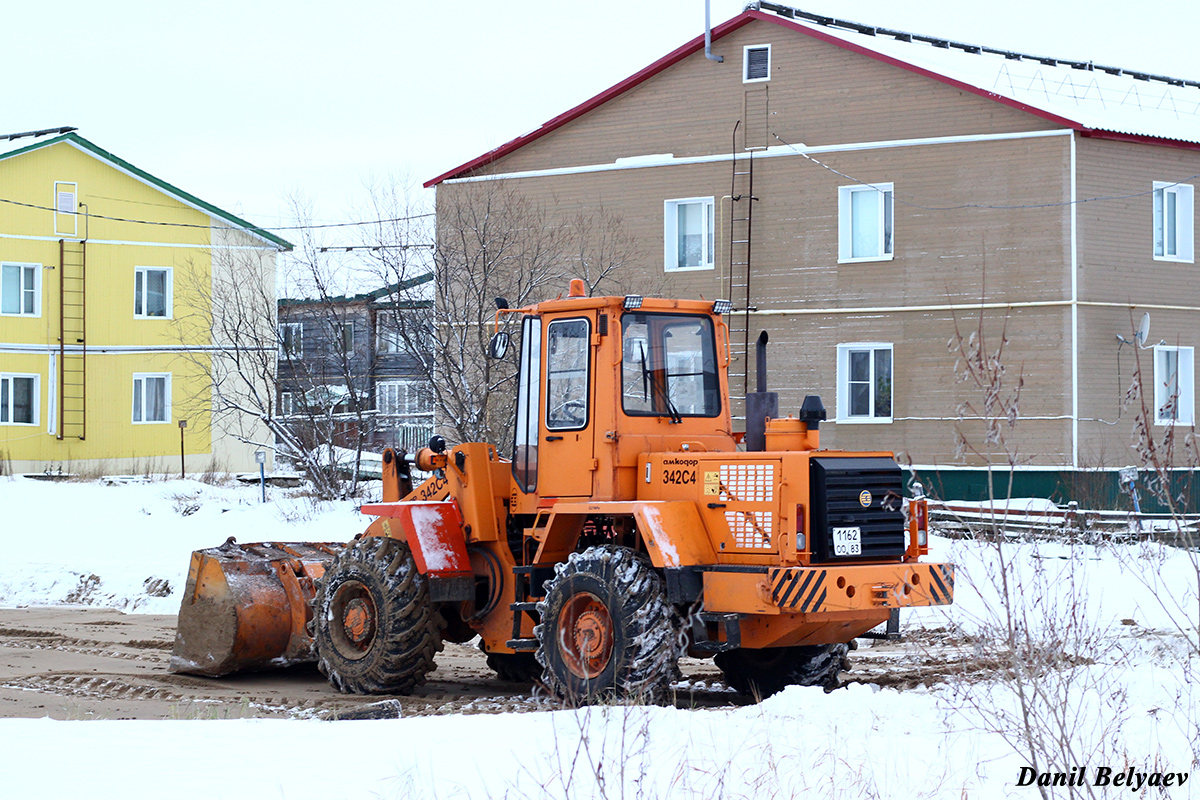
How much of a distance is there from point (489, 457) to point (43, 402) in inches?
1112

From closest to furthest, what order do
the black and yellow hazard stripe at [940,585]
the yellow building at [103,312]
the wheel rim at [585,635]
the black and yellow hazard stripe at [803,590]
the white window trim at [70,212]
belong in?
the black and yellow hazard stripe at [803,590] < the black and yellow hazard stripe at [940,585] < the wheel rim at [585,635] < the yellow building at [103,312] < the white window trim at [70,212]

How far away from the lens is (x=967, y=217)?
24453mm

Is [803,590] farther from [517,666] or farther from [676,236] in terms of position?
[676,236]

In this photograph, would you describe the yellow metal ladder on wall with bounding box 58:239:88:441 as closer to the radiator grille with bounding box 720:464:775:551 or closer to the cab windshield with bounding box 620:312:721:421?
the cab windshield with bounding box 620:312:721:421

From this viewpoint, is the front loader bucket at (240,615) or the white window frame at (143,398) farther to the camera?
the white window frame at (143,398)

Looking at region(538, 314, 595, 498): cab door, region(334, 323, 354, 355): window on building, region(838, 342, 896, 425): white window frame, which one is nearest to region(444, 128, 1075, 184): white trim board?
region(838, 342, 896, 425): white window frame

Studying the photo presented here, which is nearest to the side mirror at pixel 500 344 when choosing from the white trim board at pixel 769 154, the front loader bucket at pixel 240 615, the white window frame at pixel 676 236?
the front loader bucket at pixel 240 615

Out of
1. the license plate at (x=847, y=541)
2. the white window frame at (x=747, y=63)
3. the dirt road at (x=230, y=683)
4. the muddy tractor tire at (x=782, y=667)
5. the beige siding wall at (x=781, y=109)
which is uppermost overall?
the white window frame at (x=747, y=63)

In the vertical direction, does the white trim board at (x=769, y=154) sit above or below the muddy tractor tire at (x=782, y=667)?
above

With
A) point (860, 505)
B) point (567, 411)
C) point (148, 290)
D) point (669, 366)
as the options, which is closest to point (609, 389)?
point (567, 411)

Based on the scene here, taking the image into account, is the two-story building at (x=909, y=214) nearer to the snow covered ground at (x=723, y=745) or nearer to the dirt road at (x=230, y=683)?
the dirt road at (x=230, y=683)

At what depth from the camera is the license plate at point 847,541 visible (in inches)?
379

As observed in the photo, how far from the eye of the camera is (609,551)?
1005 cm

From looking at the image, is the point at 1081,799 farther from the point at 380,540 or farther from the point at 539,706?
the point at 380,540
